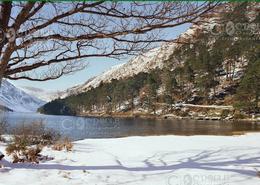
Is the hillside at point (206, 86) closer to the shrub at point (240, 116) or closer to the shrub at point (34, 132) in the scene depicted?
the shrub at point (240, 116)

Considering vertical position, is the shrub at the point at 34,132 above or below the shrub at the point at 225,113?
below

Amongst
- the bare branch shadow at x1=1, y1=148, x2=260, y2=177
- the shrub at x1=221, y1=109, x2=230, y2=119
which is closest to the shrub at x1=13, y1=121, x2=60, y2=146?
the bare branch shadow at x1=1, y1=148, x2=260, y2=177

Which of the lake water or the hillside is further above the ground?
the hillside

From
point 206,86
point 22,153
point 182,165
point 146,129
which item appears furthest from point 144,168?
point 206,86

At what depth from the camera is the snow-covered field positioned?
22.7 feet

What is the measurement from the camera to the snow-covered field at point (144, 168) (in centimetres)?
691

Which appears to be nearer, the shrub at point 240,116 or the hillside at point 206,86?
the shrub at point 240,116

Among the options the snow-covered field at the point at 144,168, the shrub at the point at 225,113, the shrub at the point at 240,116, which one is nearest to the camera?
the snow-covered field at the point at 144,168

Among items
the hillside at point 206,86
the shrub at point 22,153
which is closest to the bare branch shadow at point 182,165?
the shrub at point 22,153

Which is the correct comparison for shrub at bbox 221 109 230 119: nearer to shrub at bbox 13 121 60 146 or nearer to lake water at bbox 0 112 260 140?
lake water at bbox 0 112 260 140

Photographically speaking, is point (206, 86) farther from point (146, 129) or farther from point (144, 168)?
point (144, 168)

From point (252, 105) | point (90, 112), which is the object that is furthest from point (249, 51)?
point (90, 112)

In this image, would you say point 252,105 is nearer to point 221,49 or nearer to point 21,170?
point 221,49

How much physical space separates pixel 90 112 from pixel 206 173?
129606 mm
